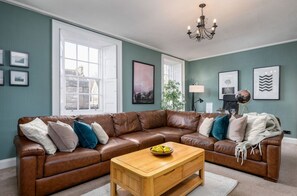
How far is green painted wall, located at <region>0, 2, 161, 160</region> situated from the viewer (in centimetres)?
266

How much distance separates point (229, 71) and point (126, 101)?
3.51 meters

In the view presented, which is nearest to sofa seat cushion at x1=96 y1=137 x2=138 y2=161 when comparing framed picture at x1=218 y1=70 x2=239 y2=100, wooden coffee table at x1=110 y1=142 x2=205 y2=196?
wooden coffee table at x1=110 y1=142 x2=205 y2=196

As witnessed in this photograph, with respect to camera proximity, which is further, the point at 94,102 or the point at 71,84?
the point at 94,102

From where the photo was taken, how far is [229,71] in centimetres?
542

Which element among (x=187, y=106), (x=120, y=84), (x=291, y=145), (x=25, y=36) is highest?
(x=25, y=36)

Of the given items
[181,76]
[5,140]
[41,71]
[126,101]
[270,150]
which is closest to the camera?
[270,150]

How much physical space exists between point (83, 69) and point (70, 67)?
0.30m

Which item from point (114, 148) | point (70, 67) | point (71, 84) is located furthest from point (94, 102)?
point (114, 148)

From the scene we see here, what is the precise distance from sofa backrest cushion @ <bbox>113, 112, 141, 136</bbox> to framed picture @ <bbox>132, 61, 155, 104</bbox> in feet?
3.33

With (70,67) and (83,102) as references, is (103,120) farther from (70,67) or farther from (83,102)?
(70,67)

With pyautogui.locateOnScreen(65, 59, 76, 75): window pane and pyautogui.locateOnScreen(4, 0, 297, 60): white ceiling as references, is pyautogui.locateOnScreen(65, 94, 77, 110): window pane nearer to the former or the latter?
pyautogui.locateOnScreen(65, 59, 76, 75): window pane

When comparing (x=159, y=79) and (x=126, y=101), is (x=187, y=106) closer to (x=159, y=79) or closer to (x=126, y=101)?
(x=159, y=79)

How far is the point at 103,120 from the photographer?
121 inches

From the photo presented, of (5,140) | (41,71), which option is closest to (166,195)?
(5,140)
